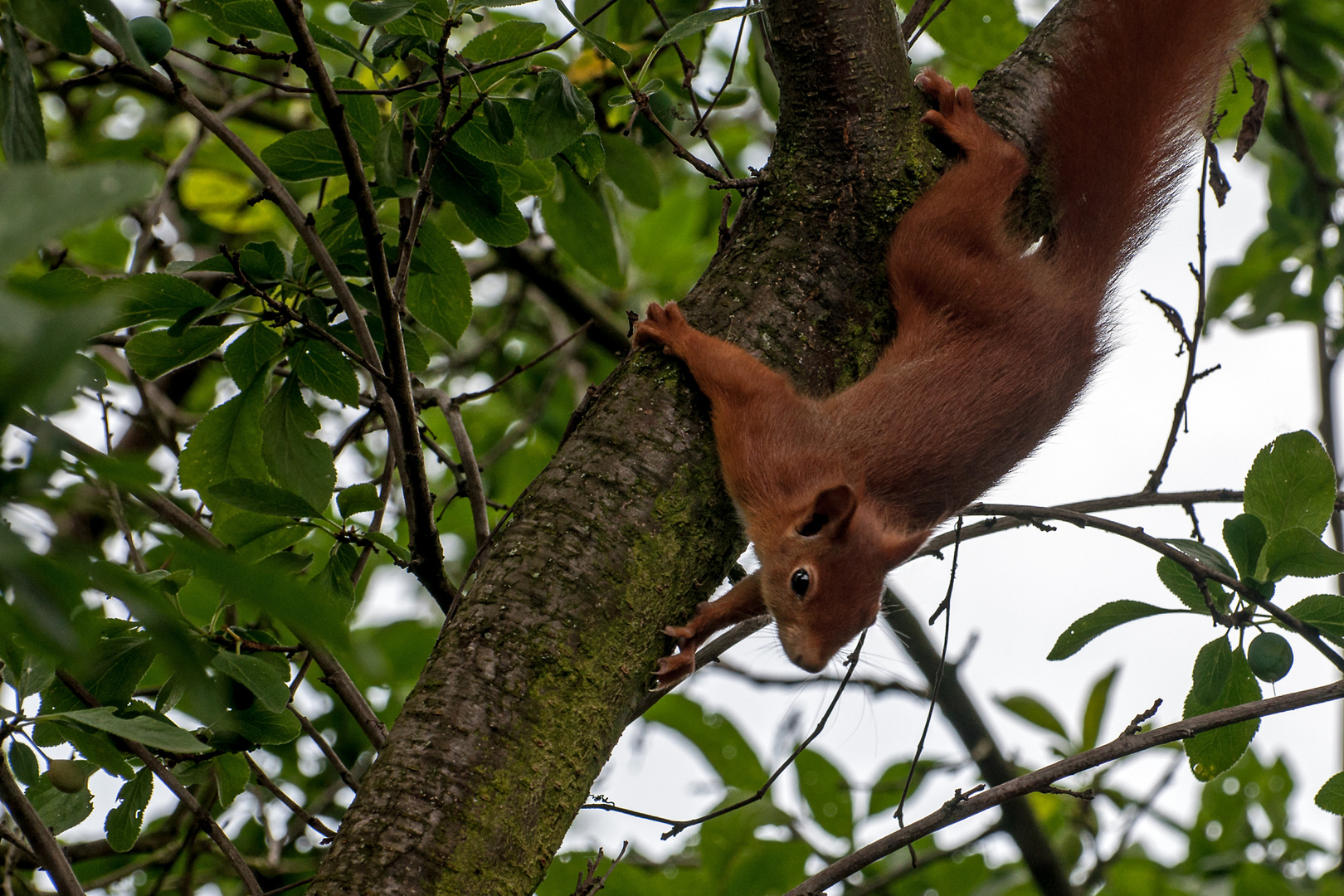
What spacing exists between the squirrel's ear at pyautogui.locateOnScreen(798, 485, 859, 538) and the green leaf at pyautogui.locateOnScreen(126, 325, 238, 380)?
139cm

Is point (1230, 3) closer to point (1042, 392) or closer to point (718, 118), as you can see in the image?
point (1042, 392)

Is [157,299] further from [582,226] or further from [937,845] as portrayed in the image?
[937,845]

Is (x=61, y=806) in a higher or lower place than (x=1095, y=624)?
lower

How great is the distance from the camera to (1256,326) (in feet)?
13.5

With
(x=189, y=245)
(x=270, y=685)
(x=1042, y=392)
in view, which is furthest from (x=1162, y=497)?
(x=189, y=245)

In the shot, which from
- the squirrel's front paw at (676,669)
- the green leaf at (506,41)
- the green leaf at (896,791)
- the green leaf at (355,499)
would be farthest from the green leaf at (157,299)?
the green leaf at (896,791)

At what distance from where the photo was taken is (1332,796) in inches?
73.9

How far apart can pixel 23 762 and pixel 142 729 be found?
454mm

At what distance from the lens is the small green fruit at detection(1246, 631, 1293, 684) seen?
194 centimetres

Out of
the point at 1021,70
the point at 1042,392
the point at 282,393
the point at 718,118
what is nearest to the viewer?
the point at 282,393

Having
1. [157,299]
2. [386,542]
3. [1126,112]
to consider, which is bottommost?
[386,542]

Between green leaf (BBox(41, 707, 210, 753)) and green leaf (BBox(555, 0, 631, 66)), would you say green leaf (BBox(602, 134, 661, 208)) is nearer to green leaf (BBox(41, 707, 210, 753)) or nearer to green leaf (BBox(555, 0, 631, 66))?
green leaf (BBox(555, 0, 631, 66))

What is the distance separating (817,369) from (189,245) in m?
3.04

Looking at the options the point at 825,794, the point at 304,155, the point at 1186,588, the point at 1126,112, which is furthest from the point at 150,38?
the point at 825,794
